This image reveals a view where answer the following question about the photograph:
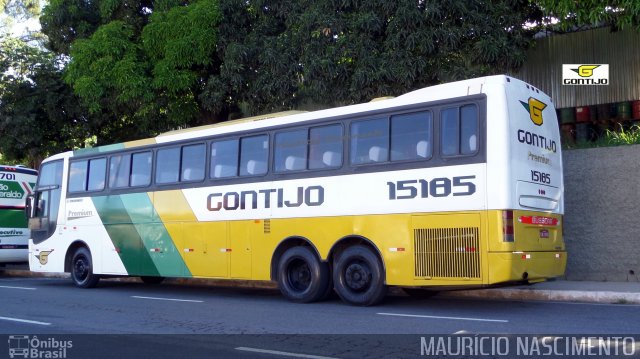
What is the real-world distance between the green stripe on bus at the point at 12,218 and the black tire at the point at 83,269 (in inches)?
218

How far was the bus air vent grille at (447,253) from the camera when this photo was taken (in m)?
9.96

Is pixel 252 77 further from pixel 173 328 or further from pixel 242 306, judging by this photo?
pixel 173 328

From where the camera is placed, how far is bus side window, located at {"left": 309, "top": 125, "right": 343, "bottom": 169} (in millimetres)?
11797

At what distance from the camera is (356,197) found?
1140 cm

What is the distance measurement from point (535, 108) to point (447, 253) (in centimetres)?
286

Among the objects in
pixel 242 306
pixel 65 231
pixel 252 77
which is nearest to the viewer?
pixel 242 306

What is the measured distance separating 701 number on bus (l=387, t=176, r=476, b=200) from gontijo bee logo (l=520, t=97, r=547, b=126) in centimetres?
159

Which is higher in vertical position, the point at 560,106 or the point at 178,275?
the point at 560,106

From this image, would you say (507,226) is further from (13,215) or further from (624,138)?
(13,215)

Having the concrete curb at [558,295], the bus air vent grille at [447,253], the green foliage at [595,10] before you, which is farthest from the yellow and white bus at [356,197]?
the green foliage at [595,10]

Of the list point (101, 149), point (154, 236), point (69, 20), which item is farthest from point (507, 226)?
point (69, 20)

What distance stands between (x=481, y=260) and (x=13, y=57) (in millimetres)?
20825

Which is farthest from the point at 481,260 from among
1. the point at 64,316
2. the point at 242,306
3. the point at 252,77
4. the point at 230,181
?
the point at 252,77

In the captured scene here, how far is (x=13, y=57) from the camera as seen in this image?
24.5m
